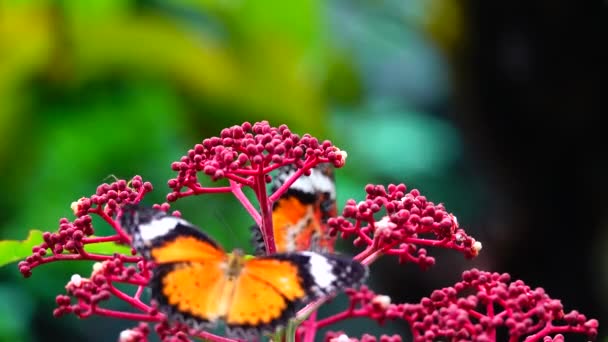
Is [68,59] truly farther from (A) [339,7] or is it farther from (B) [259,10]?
(A) [339,7]

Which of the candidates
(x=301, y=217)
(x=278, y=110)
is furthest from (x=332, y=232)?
(x=278, y=110)

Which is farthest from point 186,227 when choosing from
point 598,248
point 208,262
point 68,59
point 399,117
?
point 399,117

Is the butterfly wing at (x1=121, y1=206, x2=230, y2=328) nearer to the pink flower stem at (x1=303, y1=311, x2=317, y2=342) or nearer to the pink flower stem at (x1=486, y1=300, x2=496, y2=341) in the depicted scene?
the pink flower stem at (x1=303, y1=311, x2=317, y2=342)

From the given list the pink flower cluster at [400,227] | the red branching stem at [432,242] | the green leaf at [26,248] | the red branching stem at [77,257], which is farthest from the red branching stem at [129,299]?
the red branching stem at [432,242]

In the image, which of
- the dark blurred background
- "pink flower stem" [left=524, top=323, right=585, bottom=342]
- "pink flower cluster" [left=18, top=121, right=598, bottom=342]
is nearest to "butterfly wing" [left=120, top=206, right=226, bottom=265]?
"pink flower cluster" [left=18, top=121, right=598, bottom=342]

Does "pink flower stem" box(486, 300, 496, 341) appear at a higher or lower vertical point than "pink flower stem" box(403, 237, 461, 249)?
lower

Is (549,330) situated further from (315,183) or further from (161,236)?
(161,236)
